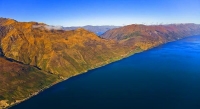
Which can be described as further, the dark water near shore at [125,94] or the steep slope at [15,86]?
the steep slope at [15,86]

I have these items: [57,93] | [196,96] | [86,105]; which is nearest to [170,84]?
[196,96]

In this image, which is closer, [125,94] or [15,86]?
[125,94]

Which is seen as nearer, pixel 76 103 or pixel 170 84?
pixel 76 103

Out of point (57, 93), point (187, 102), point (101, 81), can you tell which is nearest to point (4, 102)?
point (57, 93)

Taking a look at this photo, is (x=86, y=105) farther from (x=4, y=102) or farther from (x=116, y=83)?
(x=4, y=102)

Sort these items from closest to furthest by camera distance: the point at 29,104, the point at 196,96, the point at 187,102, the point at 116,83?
1. the point at 187,102
2. the point at 196,96
3. the point at 29,104
4. the point at 116,83

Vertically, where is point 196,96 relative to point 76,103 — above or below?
above

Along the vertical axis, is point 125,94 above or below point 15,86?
above

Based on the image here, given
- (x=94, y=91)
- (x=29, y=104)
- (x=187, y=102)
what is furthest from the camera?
(x=94, y=91)

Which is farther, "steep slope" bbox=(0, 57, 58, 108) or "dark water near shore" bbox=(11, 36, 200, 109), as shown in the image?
"steep slope" bbox=(0, 57, 58, 108)
